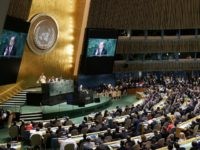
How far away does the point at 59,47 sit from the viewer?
2898 cm

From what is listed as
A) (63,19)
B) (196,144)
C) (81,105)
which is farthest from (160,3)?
(196,144)

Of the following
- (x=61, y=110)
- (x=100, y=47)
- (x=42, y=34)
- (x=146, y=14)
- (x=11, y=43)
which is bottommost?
(x=61, y=110)

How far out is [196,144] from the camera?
391 inches

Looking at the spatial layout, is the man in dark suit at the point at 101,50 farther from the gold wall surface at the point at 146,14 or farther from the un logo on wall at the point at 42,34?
the un logo on wall at the point at 42,34

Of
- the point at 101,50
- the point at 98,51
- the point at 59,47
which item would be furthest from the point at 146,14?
the point at 59,47

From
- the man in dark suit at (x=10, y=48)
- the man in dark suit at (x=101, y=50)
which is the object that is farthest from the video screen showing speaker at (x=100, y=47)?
the man in dark suit at (x=10, y=48)

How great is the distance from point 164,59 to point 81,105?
1668cm

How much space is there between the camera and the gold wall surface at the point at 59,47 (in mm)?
26422

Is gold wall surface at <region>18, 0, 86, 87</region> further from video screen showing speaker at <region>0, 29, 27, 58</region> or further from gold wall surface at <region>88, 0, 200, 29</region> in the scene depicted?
video screen showing speaker at <region>0, 29, 27, 58</region>

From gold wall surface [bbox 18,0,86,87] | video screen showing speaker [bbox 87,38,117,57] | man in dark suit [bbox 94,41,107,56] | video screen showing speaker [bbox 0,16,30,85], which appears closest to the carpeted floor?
video screen showing speaker [bbox 87,38,117,57]

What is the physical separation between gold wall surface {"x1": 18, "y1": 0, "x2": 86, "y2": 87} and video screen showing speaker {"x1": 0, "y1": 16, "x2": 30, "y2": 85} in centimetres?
354

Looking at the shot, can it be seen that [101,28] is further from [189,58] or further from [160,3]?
[189,58]

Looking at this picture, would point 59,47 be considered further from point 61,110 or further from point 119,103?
point 61,110

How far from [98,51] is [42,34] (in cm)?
482
